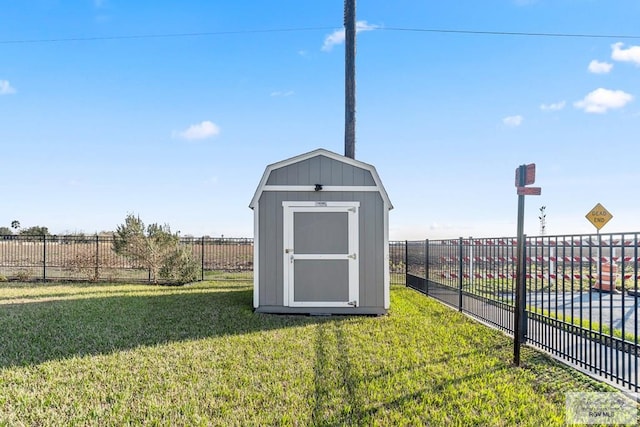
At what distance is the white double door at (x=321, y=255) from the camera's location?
6488 mm

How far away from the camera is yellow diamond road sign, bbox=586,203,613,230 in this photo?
11078 millimetres

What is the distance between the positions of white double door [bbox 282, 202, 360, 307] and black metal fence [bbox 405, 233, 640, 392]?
6.47 feet

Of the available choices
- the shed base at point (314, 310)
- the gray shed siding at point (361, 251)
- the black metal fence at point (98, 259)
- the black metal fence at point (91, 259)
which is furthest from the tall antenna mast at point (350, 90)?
the black metal fence at point (91, 259)

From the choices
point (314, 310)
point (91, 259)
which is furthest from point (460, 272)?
point (91, 259)

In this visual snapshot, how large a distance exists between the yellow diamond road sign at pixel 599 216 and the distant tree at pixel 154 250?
40.7 ft

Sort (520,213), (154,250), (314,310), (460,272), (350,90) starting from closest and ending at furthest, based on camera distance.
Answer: (520,213) → (314,310) → (460,272) → (350,90) → (154,250)

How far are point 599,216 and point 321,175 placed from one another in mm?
9679

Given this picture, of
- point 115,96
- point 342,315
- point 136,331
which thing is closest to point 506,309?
point 342,315

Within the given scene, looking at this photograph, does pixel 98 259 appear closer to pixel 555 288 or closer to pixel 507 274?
pixel 507 274

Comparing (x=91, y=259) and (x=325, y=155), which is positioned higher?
(x=325, y=155)

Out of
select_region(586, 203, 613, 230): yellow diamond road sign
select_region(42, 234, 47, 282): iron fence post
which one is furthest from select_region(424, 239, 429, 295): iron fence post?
select_region(42, 234, 47, 282): iron fence post

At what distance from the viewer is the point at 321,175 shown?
653 centimetres

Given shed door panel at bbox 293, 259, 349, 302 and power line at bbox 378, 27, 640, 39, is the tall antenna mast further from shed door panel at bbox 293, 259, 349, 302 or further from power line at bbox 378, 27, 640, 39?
shed door panel at bbox 293, 259, 349, 302

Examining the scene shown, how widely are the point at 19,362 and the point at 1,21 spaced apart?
9.50 metres
